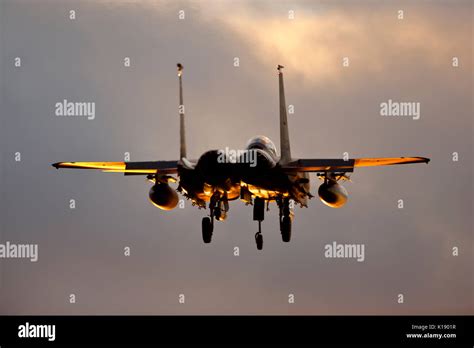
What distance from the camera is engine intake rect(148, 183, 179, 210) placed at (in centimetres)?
3319

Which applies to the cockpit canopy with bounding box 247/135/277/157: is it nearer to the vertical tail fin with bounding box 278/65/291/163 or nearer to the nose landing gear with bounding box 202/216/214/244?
the vertical tail fin with bounding box 278/65/291/163

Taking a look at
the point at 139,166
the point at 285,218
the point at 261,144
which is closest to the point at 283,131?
the point at 261,144

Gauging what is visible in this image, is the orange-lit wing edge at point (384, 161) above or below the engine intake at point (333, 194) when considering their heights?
above

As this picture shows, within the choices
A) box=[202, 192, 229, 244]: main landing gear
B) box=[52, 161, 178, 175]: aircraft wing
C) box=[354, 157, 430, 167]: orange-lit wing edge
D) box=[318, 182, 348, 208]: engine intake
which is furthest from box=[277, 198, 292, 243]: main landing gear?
box=[52, 161, 178, 175]: aircraft wing

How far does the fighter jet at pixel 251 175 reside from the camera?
30828 millimetres

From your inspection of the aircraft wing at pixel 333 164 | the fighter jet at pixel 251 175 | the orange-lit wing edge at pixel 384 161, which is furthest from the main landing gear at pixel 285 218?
the orange-lit wing edge at pixel 384 161

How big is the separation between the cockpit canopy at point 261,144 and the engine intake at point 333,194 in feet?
8.82
